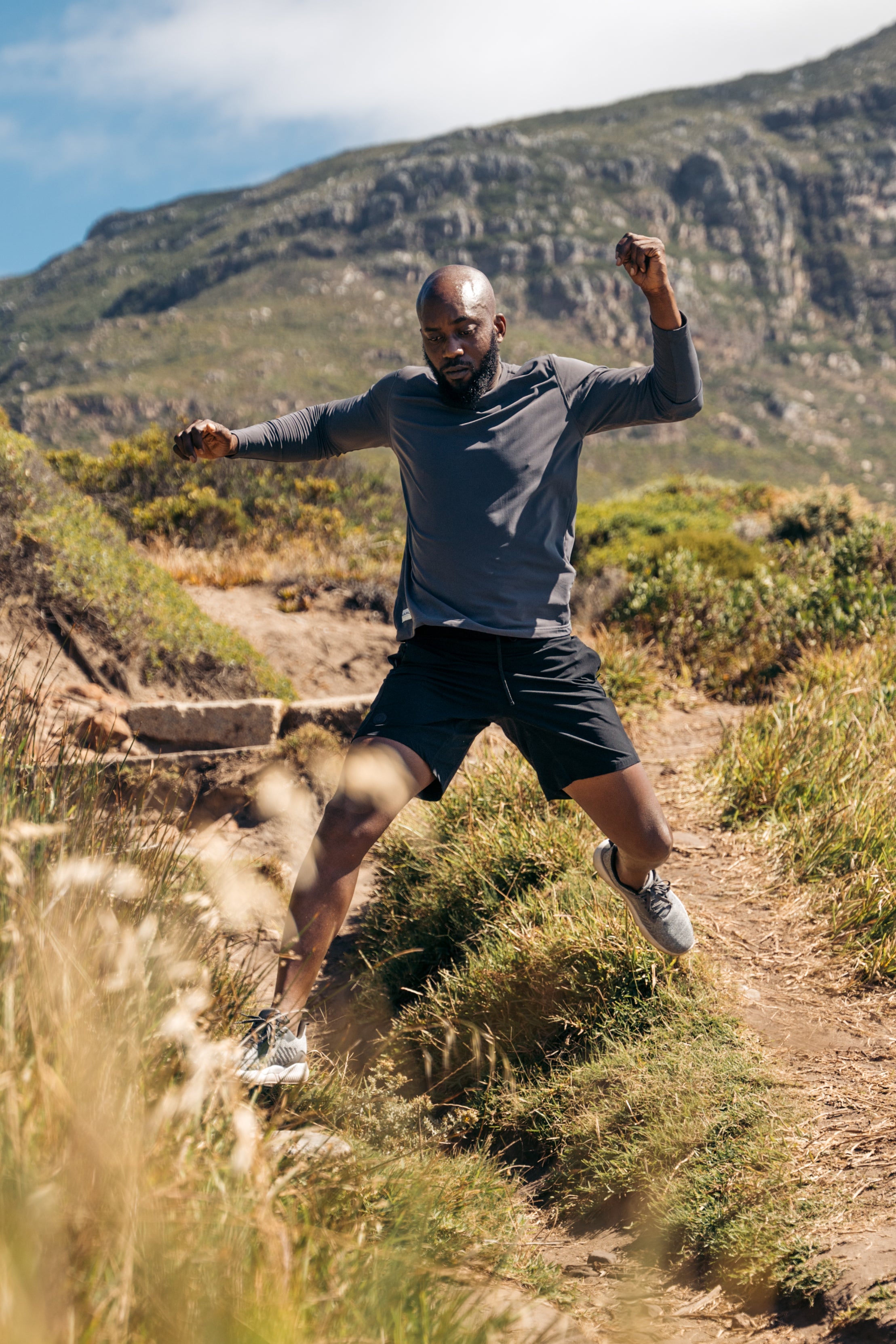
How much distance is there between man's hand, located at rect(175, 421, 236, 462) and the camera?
294 centimetres

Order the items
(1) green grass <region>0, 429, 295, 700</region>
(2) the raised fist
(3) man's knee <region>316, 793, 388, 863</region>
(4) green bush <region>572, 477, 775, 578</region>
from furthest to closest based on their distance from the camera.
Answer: (4) green bush <region>572, 477, 775, 578</region> < (1) green grass <region>0, 429, 295, 700</region> < (2) the raised fist < (3) man's knee <region>316, 793, 388, 863</region>

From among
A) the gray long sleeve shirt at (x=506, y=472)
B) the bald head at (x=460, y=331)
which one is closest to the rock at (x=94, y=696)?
the gray long sleeve shirt at (x=506, y=472)

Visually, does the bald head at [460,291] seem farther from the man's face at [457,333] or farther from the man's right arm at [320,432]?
the man's right arm at [320,432]

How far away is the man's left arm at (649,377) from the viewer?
2.76m

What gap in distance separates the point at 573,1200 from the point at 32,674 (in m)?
4.45

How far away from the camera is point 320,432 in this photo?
329cm

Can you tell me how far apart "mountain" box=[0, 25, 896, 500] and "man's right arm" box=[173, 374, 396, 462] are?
5295cm

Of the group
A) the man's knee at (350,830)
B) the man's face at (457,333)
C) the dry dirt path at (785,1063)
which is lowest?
the dry dirt path at (785,1063)

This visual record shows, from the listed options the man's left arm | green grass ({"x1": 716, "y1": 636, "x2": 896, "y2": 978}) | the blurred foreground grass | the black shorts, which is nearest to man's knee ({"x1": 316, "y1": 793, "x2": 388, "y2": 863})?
the black shorts

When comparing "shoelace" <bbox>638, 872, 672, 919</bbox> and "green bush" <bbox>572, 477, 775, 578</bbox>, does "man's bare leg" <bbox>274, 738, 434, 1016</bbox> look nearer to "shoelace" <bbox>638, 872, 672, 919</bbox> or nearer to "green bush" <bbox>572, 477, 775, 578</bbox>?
"shoelace" <bbox>638, 872, 672, 919</bbox>

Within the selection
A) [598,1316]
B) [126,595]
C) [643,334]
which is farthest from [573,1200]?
[643,334]

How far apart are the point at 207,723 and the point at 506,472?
127 inches

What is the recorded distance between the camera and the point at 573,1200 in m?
2.83

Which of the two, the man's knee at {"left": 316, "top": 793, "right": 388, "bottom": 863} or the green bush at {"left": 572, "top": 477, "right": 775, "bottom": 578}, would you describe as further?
the green bush at {"left": 572, "top": 477, "right": 775, "bottom": 578}
